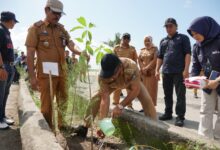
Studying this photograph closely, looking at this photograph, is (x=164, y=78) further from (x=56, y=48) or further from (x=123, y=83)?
(x=56, y=48)

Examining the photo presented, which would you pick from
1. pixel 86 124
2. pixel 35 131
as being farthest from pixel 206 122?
pixel 35 131

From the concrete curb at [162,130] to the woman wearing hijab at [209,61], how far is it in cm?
29

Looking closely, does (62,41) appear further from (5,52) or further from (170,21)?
(170,21)

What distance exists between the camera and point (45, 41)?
12.6 feet

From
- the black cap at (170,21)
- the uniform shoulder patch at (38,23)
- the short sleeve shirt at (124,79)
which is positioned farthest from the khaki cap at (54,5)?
the black cap at (170,21)

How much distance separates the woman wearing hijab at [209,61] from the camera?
122 inches

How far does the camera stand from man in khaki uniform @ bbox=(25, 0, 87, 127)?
3721 mm

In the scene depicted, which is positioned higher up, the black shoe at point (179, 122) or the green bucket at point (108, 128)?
the green bucket at point (108, 128)

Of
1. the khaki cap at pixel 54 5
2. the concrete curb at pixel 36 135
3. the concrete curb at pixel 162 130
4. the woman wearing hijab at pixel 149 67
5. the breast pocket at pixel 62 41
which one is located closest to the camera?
the concrete curb at pixel 36 135

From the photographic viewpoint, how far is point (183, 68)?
5145mm

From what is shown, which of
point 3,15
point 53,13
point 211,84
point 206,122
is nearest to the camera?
point 211,84

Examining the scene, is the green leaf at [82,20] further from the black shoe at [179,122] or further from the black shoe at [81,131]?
the black shoe at [179,122]

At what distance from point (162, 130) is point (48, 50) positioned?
5.61ft

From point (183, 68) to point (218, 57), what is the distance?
2.08 m
